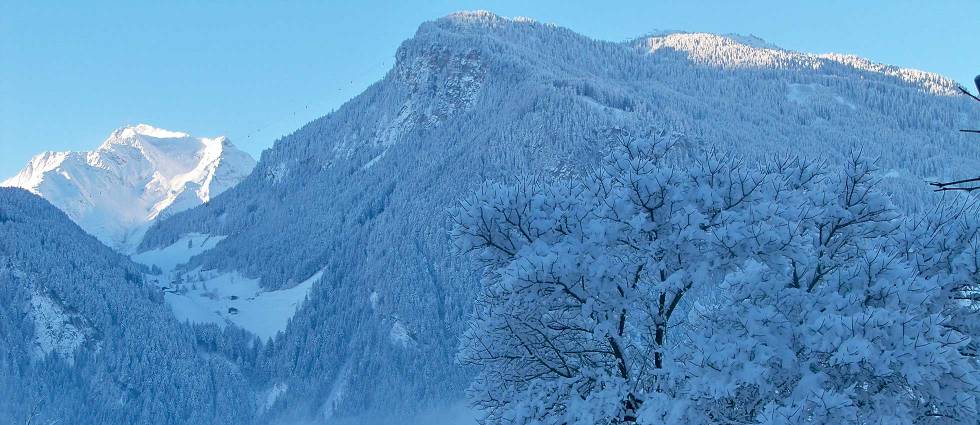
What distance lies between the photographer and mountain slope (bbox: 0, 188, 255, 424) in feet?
455

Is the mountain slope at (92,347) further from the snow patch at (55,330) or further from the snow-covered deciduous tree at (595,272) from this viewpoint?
the snow-covered deciduous tree at (595,272)

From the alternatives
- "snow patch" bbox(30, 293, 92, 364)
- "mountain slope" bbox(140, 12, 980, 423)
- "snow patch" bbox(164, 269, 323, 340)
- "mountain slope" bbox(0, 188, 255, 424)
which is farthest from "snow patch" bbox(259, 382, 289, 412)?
"snow patch" bbox(30, 293, 92, 364)

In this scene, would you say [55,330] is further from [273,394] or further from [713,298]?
[713,298]

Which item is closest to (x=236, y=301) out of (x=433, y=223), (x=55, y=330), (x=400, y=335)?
(x=55, y=330)

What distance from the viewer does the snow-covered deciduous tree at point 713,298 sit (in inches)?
543

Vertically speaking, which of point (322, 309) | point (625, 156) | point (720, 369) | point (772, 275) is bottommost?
point (720, 369)

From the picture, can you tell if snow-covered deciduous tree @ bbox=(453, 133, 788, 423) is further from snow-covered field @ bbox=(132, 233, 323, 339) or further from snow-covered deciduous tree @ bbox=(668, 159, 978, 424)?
snow-covered field @ bbox=(132, 233, 323, 339)

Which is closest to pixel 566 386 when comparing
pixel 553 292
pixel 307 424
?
pixel 553 292

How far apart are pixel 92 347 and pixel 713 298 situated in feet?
463

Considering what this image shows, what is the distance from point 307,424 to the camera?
143 metres

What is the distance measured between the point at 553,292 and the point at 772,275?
10.9ft

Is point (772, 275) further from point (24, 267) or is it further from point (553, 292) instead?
point (24, 267)

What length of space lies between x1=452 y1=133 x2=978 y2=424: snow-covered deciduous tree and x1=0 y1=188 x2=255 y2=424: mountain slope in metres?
130

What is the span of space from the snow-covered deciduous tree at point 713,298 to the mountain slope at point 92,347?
425ft
